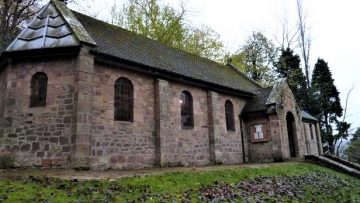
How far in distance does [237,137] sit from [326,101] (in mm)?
21988

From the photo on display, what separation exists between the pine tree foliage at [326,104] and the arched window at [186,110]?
2436 cm

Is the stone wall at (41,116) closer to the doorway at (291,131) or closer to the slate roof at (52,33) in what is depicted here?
the slate roof at (52,33)

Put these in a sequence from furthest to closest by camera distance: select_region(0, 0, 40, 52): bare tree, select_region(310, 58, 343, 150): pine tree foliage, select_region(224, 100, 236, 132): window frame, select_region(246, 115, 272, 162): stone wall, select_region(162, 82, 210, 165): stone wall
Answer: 1. select_region(310, 58, 343, 150): pine tree foliage
2. select_region(0, 0, 40, 52): bare tree
3. select_region(224, 100, 236, 132): window frame
4. select_region(246, 115, 272, 162): stone wall
5. select_region(162, 82, 210, 165): stone wall

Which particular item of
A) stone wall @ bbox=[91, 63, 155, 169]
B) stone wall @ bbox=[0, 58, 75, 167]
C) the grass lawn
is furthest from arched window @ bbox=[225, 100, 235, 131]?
stone wall @ bbox=[0, 58, 75, 167]

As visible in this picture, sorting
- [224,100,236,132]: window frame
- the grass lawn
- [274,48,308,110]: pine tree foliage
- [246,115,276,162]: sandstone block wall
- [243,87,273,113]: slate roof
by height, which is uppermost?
[274,48,308,110]: pine tree foliage

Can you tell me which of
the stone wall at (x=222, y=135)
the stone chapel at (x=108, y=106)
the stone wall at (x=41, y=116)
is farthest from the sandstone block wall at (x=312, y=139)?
the stone wall at (x=41, y=116)

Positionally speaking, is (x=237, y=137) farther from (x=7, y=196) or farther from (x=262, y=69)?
(x=262, y=69)

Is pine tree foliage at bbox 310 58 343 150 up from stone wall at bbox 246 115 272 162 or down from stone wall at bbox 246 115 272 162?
up

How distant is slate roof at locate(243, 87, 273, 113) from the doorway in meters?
2.09

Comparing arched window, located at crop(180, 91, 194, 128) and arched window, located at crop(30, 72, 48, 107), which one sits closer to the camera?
arched window, located at crop(30, 72, 48, 107)

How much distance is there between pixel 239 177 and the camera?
38.5ft

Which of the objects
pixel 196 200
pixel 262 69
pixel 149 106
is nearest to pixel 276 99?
pixel 149 106

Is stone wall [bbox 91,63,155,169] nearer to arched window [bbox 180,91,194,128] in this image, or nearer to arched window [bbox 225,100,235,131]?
arched window [bbox 180,91,194,128]

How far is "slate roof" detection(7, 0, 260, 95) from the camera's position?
1317 centimetres
